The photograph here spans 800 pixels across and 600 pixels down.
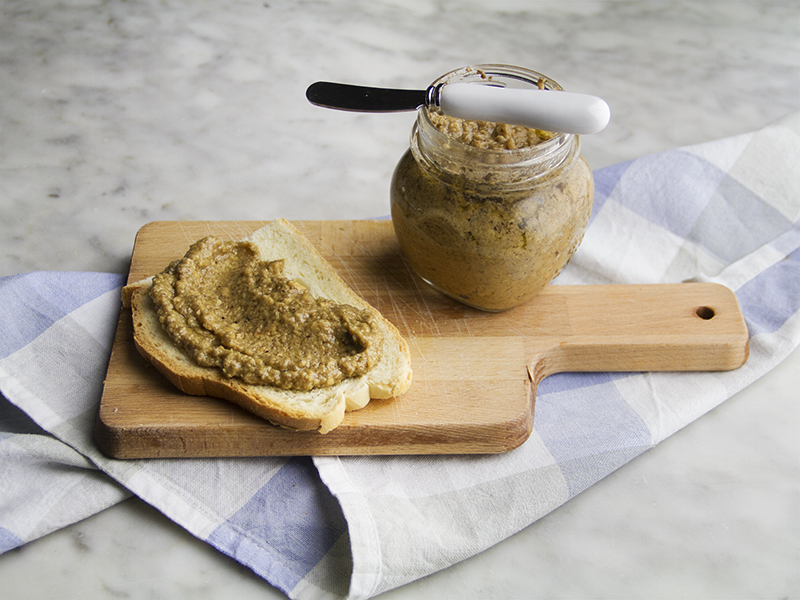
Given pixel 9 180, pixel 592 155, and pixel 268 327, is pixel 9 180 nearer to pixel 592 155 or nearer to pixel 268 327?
pixel 268 327

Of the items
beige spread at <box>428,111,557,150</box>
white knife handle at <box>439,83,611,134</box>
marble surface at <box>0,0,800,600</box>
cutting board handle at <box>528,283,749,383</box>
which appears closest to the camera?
white knife handle at <box>439,83,611,134</box>

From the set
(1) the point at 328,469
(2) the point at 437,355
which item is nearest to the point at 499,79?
(2) the point at 437,355

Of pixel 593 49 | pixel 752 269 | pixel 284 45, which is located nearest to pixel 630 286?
pixel 752 269

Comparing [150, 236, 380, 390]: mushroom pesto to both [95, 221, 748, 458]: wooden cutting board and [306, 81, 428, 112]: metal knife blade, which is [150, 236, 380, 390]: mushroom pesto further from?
[306, 81, 428, 112]: metal knife blade

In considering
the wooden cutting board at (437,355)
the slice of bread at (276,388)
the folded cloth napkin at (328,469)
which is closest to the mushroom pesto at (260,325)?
the slice of bread at (276,388)

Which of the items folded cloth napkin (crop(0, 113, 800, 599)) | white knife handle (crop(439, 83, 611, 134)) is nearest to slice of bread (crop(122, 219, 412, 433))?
folded cloth napkin (crop(0, 113, 800, 599))

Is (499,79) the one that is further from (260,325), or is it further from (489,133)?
(260,325)

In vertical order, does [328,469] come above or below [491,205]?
below
